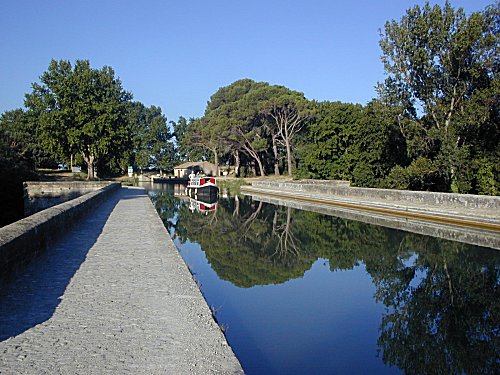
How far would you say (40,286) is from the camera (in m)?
7.37

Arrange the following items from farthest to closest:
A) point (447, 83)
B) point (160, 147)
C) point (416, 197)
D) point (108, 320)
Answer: point (160, 147), point (447, 83), point (416, 197), point (108, 320)

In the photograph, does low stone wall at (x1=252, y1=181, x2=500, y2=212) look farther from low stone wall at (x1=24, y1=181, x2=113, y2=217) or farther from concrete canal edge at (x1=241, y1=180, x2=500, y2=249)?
low stone wall at (x1=24, y1=181, x2=113, y2=217)

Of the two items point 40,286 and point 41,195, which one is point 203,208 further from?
point 40,286

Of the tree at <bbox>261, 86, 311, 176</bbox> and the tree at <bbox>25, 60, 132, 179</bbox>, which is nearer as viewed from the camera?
the tree at <bbox>25, 60, 132, 179</bbox>

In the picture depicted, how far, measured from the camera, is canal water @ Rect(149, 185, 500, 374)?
6207 millimetres

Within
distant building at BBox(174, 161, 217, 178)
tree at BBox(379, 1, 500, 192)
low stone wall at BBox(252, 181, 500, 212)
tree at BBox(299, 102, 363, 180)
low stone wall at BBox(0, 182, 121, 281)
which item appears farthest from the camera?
distant building at BBox(174, 161, 217, 178)

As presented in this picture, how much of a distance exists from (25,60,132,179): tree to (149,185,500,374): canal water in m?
36.5

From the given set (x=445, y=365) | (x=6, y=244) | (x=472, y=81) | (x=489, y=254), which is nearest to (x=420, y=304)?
(x=445, y=365)

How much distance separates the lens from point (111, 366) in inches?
173

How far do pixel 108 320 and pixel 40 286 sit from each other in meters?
2.23

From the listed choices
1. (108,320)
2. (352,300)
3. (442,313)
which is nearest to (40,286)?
(108,320)

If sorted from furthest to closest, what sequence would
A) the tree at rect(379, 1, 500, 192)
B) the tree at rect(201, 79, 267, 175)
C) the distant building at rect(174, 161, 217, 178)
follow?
the distant building at rect(174, 161, 217, 178), the tree at rect(201, 79, 267, 175), the tree at rect(379, 1, 500, 192)

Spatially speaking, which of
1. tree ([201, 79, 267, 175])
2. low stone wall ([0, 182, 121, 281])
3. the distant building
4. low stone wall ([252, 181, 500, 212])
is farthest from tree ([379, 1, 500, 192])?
the distant building

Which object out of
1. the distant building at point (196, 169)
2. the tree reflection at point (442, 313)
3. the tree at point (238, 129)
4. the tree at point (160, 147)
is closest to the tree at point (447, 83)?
the tree reflection at point (442, 313)
